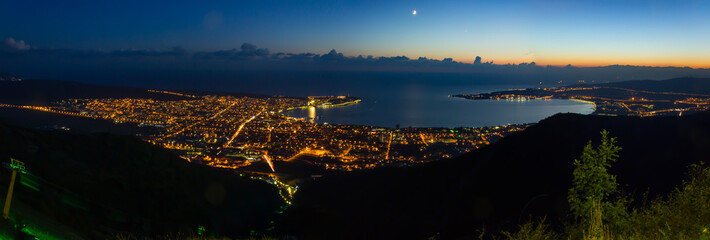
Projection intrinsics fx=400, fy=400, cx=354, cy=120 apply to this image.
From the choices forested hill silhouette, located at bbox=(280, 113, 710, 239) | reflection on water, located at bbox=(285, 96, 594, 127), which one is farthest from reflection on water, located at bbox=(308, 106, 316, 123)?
forested hill silhouette, located at bbox=(280, 113, 710, 239)

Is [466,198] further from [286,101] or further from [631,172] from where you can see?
[286,101]

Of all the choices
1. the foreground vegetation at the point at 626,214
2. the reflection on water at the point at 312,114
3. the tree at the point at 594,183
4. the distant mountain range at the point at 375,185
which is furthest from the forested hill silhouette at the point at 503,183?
the reflection on water at the point at 312,114

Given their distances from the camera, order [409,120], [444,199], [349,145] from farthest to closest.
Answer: [409,120] → [349,145] → [444,199]

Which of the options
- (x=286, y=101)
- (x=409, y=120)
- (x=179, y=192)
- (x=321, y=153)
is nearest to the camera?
(x=179, y=192)

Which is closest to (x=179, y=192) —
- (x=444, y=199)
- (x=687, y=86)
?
(x=444, y=199)

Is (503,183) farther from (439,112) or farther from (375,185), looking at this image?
(439,112)

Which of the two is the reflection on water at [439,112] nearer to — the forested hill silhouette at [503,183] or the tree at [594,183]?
the forested hill silhouette at [503,183]
